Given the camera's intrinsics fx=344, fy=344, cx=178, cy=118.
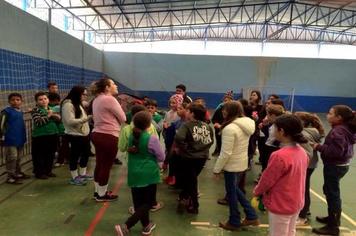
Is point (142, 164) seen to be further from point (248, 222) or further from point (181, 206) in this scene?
point (248, 222)

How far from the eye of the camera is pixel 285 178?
2.67 metres

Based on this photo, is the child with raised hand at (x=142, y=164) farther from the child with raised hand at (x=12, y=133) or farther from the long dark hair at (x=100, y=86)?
the child with raised hand at (x=12, y=133)

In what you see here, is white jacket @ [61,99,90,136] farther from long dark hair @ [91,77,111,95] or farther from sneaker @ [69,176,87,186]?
long dark hair @ [91,77,111,95]

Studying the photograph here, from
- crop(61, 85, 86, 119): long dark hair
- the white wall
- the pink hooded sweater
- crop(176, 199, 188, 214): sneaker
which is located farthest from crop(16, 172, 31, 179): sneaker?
the white wall

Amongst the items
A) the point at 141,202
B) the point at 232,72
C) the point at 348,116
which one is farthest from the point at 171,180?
the point at 232,72

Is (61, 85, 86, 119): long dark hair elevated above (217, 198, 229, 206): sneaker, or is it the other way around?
(61, 85, 86, 119): long dark hair

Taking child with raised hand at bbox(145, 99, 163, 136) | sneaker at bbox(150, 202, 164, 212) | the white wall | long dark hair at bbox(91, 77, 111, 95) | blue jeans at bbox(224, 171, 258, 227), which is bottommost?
sneaker at bbox(150, 202, 164, 212)

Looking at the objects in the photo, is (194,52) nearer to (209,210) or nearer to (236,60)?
(236,60)

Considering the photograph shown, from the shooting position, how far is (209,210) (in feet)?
14.9

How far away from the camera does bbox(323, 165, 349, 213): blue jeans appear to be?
12.3ft

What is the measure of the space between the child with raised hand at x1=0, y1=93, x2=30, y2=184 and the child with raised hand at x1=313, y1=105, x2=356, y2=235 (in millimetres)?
4339

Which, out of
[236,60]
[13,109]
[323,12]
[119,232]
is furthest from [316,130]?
[236,60]

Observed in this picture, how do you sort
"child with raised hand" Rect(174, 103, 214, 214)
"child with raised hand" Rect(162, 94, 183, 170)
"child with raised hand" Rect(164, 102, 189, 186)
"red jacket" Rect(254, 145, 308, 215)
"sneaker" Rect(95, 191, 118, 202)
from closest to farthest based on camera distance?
1. "red jacket" Rect(254, 145, 308, 215)
2. "child with raised hand" Rect(174, 103, 214, 214)
3. "sneaker" Rect(95, 191, 118, 202)
4. "child with raised hand" Rect(164, 102, 189, 186)
5. "child with raised hand" Rect(162, 94, 183, 170)

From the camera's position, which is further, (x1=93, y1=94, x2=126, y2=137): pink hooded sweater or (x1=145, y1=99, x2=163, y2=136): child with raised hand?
(x1=145, y1=99, x2=163, y2=136): child with raised hand
